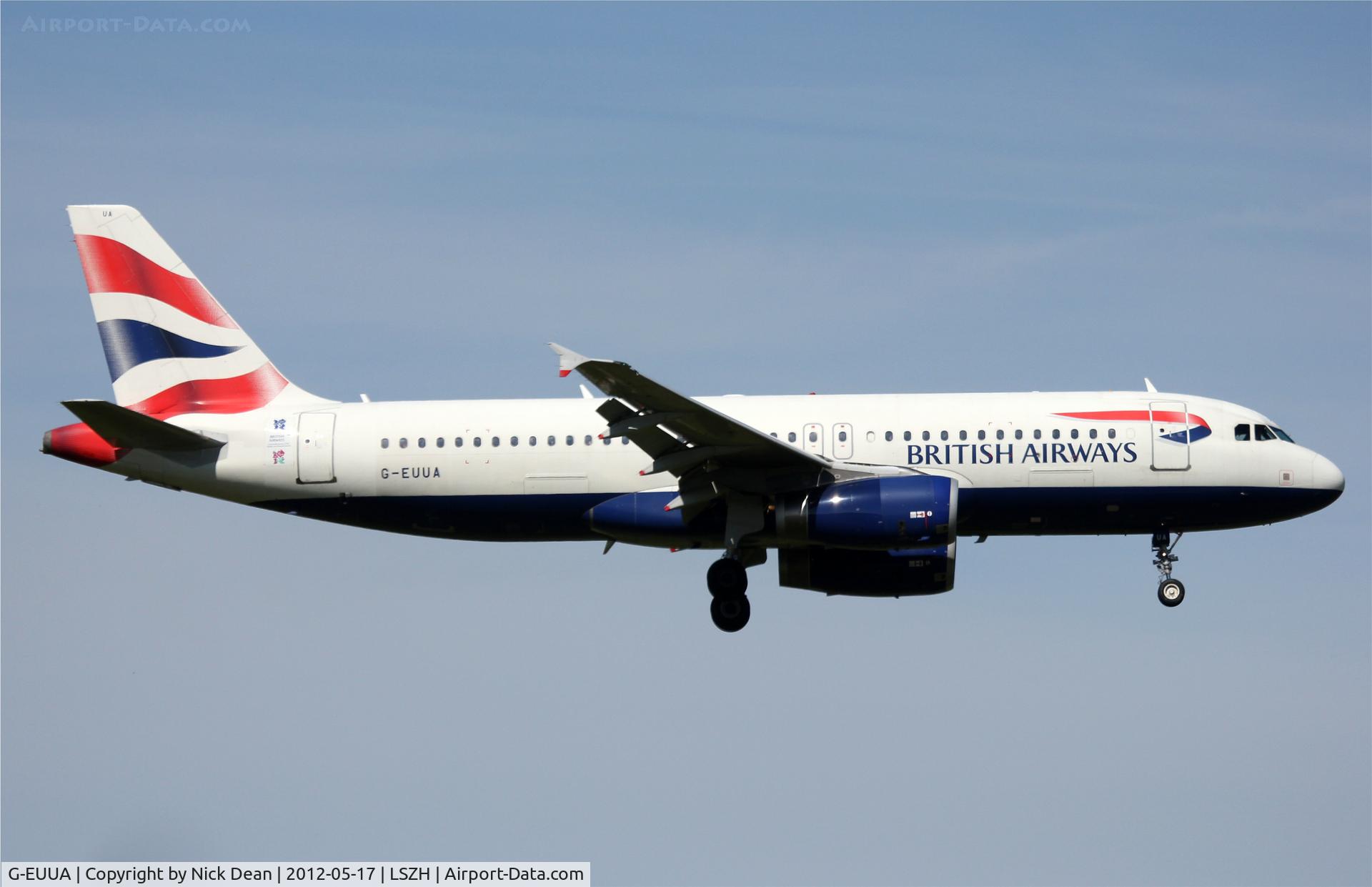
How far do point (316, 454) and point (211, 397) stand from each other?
9.99 ft

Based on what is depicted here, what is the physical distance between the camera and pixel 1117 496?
110ft

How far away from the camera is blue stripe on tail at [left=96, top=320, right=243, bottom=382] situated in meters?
36.0

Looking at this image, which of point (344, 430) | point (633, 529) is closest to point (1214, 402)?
point (633, 529)

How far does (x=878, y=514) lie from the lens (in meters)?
32.0

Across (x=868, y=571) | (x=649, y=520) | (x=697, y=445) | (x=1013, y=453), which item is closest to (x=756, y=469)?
(x=697, y=445)

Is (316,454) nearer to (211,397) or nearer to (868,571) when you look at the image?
(211,397)

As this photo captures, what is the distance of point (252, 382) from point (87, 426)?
349cm

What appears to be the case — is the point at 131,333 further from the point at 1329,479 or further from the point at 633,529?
the point at 1329,479

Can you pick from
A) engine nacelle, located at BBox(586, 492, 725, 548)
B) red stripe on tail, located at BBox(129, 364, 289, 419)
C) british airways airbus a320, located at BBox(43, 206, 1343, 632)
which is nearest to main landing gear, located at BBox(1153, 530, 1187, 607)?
british airways airbus a320, located at BBox(43, 206, 1343, 632)

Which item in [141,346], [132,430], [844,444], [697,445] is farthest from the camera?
[141,346]

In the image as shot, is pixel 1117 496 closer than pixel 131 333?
Yes

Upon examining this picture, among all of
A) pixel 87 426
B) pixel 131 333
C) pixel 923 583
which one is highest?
pixel 131 333

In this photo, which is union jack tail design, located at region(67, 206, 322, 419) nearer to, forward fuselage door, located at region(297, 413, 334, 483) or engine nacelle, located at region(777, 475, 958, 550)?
forward fuselage door, located at region(297, 413, 334, 483)

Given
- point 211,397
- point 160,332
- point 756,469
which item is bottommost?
point 756,469
